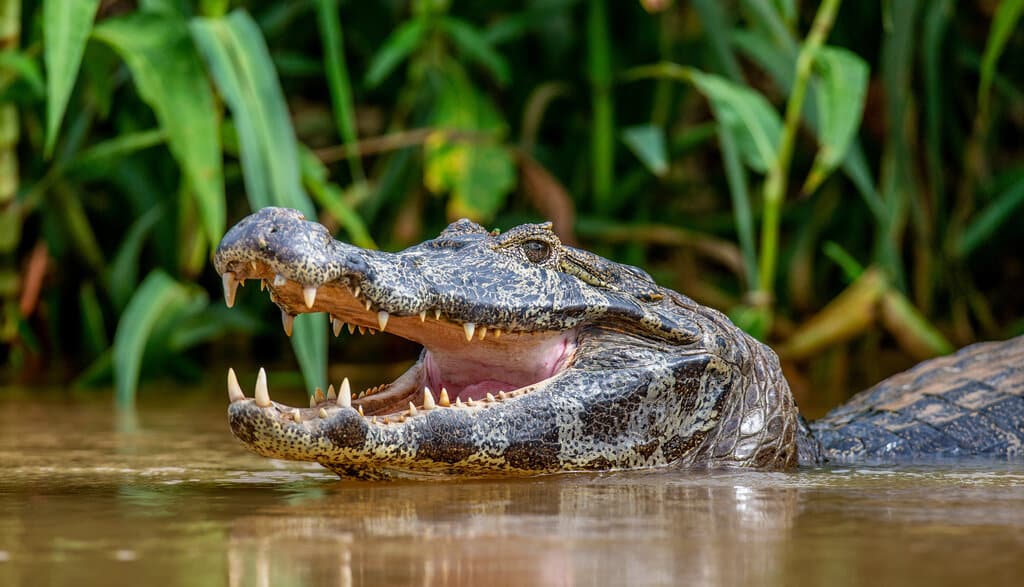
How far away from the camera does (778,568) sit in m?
1.75

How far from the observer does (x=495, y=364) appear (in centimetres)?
320

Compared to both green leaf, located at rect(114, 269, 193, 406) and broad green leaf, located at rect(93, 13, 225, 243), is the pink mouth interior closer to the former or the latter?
broad green leaf, located at rect(93, 13, 225, 243)

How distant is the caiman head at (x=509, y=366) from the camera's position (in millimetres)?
2574

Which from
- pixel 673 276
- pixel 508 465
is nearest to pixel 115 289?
pixel 673 276

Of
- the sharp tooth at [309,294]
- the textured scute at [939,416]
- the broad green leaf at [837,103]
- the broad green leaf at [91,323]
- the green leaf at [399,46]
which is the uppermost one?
the green leaf at [399,46]

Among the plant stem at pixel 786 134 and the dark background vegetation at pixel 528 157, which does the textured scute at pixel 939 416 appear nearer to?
the dark background vegetation at pixel 528 157

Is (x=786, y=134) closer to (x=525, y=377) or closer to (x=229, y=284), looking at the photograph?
(x=525, y=377)

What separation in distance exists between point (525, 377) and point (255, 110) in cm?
167

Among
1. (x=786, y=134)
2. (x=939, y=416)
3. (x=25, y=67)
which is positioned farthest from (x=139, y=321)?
(x=939, y=416)

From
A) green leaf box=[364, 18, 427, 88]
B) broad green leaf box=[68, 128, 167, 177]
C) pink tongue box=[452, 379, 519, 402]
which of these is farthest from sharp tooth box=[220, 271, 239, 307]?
green leaf box=[364, 18, 427, 88]

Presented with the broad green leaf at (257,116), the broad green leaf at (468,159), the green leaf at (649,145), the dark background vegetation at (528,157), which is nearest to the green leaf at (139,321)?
the dark background vegetation at (528,157)

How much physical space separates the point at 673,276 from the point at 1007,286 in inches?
83.6

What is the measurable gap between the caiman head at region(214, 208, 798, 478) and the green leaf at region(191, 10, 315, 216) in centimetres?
133

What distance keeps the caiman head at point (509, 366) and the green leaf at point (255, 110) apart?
1325 millimetres
